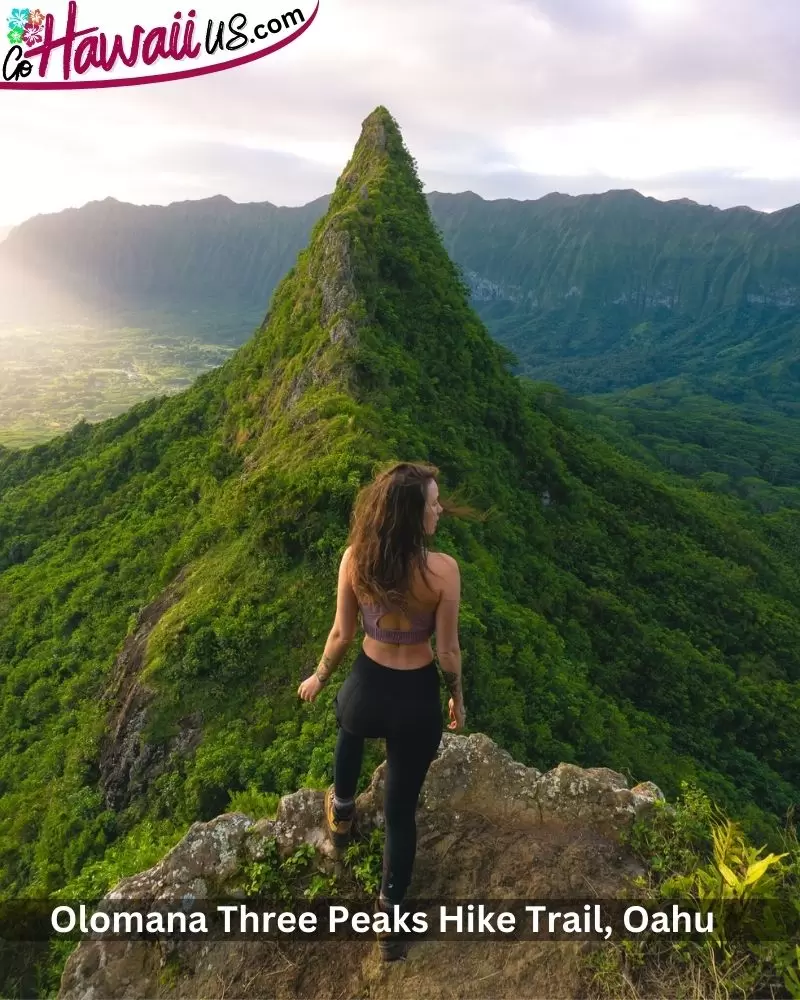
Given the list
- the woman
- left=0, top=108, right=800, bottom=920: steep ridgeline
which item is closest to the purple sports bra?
the woman

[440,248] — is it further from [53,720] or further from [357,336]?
[53,720]

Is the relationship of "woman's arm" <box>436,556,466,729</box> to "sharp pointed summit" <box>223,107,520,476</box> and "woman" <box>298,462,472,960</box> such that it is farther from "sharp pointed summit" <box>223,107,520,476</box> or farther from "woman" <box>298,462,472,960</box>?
"sharp pointed summit" <box>223,107,520,476</box>

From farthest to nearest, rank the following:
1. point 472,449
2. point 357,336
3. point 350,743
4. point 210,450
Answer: point 210,450 < point 472,449 < point 357,336 < point 350,743

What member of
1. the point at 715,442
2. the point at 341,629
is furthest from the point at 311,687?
the point at 715,442

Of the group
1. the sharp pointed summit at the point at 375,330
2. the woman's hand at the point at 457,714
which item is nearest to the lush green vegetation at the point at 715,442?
the sharp pointed summit at the point at 375,330

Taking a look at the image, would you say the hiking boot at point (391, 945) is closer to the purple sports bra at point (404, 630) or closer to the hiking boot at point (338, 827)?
the hiking boot at point (338, 827)

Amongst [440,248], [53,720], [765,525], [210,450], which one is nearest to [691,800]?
[53,720]
